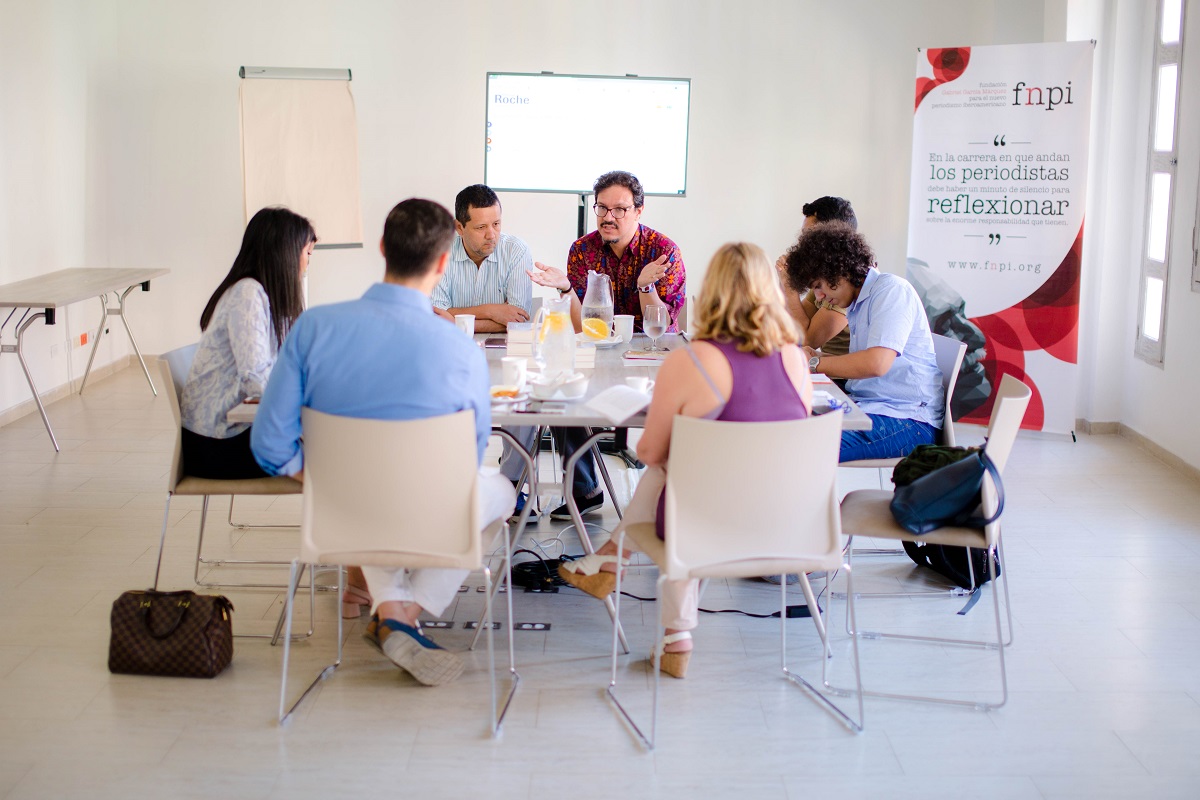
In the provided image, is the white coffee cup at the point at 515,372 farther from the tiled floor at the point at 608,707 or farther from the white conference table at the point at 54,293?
the white conference table at the point at 54,293

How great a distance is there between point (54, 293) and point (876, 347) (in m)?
3.87

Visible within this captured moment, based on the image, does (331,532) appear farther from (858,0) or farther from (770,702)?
(858,0)

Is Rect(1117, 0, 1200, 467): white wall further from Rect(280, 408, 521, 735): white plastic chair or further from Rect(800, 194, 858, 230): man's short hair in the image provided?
Rect(280, 408, 521, 735): white plastic chair

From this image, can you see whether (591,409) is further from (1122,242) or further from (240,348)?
(1122,242)

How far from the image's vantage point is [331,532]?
2.85 meters

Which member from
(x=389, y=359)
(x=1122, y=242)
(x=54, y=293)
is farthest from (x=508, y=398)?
(x=1122, y=242)

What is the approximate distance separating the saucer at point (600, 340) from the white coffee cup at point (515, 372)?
0.68 meters

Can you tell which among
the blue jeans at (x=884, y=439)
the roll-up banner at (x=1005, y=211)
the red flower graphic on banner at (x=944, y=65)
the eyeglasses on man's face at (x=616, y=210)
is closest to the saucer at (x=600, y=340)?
the eyeglasses on man's face at (x=616, y=210)

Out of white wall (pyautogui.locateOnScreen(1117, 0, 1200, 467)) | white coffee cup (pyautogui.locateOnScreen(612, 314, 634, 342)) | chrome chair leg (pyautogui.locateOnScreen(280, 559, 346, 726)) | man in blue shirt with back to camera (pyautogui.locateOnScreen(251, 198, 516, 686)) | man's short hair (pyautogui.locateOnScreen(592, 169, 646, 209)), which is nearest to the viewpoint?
man in blue shirt with back to camera (pyautogui.locateOnScreen(251, 198, 516, 686))

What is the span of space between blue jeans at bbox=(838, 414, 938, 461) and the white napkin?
903mm

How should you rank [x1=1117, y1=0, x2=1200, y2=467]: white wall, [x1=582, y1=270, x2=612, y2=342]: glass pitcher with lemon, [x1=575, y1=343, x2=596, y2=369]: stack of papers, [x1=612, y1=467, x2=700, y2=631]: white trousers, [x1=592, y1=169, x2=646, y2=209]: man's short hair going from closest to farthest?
[x1=612, y1=467, x2=700, y2=631]: white trousers, [x1=575, y1=343, x2=596, y2=369]: stack of papers, [x1=582, y1=270, x2=612, y2=342]: glass pitcher with lemon, [x1=592, y1=169, x2=646, y2=209]: man's short hair, [x1=1117, y1=0, x2=1200, y2=467]: white wall

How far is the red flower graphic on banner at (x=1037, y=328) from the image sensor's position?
5949 millimetres

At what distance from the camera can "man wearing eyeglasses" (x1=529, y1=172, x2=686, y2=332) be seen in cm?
462

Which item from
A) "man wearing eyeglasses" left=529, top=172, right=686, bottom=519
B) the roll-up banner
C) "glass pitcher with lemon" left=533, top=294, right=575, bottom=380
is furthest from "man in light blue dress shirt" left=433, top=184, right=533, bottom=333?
the roll-up banner
